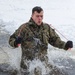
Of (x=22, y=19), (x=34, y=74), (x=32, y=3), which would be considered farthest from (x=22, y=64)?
(x=32, y=3)

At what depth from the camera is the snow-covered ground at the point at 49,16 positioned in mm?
11145

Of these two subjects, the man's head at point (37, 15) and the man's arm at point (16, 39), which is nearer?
the man's arm at point (16, 39)

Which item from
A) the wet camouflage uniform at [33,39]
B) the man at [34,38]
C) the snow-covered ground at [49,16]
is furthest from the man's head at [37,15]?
the snow-covered ground at [49,16]

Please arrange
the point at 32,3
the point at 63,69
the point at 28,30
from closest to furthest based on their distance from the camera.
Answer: the point at 28,30 → the point at 63,69 → the point at 32,3

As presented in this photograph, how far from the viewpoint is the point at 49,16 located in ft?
52.3

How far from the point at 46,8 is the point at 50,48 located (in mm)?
8513

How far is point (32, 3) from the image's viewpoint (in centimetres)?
1962

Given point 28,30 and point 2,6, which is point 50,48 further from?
point 2,6

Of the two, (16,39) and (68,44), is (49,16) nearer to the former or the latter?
(68,44)

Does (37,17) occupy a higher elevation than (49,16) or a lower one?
higher

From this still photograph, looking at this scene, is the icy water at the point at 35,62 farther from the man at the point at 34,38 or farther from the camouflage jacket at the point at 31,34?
the camouflage jacket at the point at 31,34

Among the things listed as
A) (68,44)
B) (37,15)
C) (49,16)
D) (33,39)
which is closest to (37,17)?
(37,15)

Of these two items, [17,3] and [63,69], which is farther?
[17,3]

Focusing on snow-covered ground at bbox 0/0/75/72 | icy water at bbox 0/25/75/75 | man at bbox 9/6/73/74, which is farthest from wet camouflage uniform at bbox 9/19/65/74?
snow-covered ground at bbox 0/0/75/72
